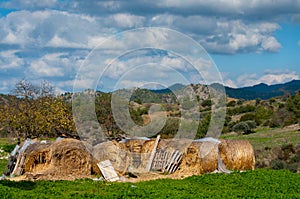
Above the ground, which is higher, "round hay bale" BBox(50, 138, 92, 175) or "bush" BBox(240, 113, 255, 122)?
"bush" BBox(240, 113, 255, 122)

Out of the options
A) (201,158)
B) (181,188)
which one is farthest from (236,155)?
(181,188)

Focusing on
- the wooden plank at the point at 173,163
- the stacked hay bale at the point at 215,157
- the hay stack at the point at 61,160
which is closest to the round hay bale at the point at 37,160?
the hay stack at the point at 61,160

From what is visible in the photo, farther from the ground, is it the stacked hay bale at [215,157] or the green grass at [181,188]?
the stacked hay bale at [215,157]

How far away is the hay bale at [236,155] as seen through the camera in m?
22.2

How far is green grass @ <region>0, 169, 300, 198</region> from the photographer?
48.6 feet

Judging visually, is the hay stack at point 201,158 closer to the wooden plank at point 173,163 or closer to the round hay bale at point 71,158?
the wooden plank at point 173,163

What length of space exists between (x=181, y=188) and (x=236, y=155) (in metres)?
6.71

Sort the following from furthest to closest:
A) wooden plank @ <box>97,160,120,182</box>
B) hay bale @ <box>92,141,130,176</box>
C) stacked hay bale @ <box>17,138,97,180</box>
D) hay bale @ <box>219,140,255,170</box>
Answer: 1. hay bale @ <box>219,140,255,170</box>
2. hay bale @ <box>92,141,130,176</box>
3. stacked hay bale @ <box>17,138,97,180</box>
4. wooden plank @ <box>97,160,120,182</box>

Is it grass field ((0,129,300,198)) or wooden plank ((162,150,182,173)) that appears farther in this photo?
wooden plank ((162,150,182,173))

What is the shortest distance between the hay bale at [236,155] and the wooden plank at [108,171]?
5117 mm

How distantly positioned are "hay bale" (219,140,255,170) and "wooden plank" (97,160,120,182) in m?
5.12

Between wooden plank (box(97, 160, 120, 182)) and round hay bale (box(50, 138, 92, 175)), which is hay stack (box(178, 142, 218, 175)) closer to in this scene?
wooden plank (box(97, 160, 120, 182))

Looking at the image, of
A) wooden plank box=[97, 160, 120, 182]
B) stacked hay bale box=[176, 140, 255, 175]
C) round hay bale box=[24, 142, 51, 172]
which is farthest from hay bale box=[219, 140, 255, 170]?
round hay bale box=[24, 142, 51, 172]

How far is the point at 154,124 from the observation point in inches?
1484
